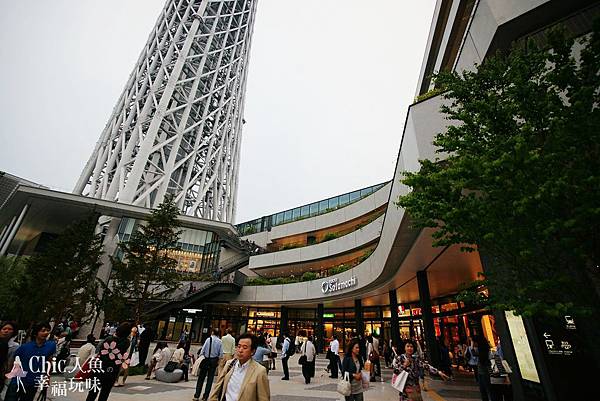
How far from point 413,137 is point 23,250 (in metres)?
39.7

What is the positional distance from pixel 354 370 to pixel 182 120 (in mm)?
36361

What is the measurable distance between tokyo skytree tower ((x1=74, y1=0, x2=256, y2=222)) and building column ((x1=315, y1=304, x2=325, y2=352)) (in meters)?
17.9

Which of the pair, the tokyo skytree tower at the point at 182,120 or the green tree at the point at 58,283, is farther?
the tokyo skytree tower at the point at 182,120

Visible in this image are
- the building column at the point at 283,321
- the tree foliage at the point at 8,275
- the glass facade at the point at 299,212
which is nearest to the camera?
A: the tree foliage at the point at 8,275

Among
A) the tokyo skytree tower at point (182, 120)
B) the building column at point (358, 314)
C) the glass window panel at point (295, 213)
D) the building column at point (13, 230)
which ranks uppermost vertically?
the tokyo skytree tower at point (182, 120)

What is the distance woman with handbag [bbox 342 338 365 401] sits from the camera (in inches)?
175

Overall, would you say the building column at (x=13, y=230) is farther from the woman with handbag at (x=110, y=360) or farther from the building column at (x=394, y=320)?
the building column at (x=394, y=320)

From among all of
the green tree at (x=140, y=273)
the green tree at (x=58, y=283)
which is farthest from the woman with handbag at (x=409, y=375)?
the green tree at (x=58, y=283)

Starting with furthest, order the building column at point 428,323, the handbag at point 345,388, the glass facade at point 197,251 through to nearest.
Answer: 1. the glass facade at point 197,251
2. the building column at point 428,323
3. the handbag at point 345,388

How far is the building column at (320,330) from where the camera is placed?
23453 millimetres

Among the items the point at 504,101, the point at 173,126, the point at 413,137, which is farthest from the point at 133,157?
the point at 504,101

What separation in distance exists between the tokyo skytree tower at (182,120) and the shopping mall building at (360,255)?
17.7 feet

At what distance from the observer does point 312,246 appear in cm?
2628

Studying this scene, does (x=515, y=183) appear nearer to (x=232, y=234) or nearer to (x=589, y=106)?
(x=589, y=106)
